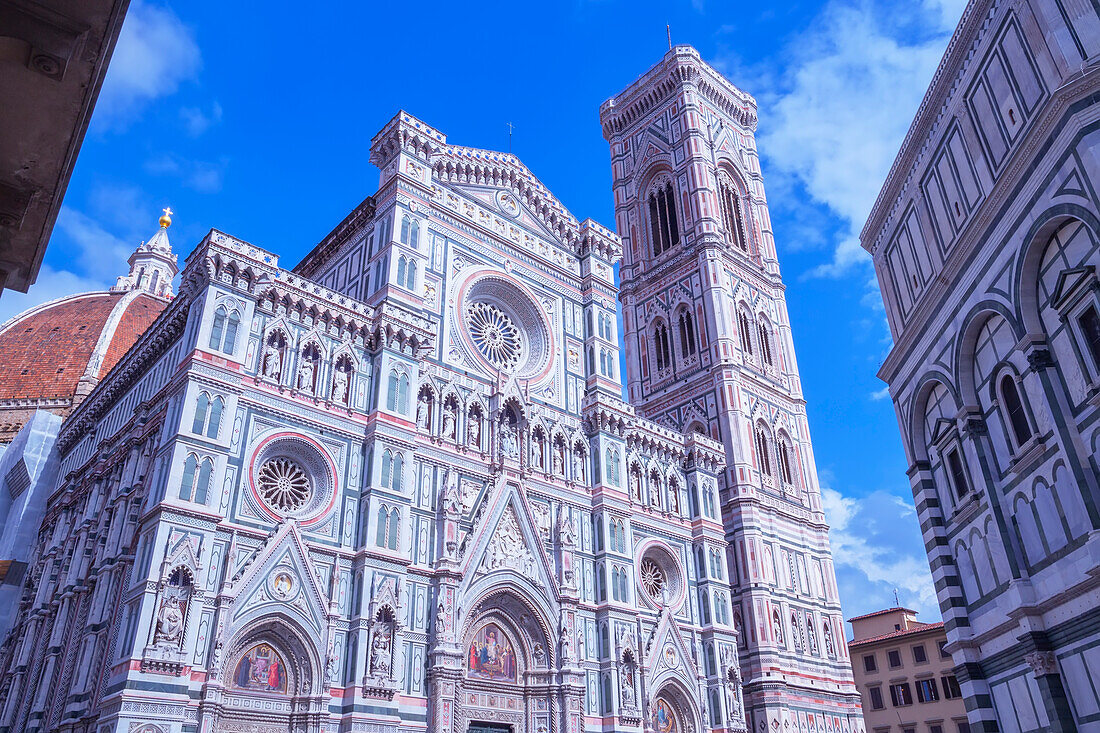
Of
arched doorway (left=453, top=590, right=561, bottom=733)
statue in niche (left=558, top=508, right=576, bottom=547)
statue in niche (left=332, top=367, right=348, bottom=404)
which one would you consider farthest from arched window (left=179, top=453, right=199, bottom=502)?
statue in niche (left=558, top=508, right=576, bottom=547)

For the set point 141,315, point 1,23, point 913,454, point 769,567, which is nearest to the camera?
point 1,23

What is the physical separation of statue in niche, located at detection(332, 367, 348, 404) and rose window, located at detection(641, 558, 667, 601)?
13410 millimetres

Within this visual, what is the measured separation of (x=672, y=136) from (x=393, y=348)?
29287 mm

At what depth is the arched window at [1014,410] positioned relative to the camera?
15.2 meters

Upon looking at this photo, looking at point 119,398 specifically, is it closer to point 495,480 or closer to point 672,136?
point 495,480

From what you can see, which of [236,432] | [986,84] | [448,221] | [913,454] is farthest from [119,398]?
[986,84]

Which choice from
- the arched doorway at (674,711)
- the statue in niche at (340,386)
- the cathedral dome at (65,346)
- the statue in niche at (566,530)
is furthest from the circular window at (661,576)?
the cathedral dome at (65,346)

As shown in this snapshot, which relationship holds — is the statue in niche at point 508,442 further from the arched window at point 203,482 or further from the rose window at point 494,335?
the arched window at point 203,482

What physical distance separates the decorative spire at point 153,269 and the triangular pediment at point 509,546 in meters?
54.0

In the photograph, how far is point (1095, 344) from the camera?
13.0 meters

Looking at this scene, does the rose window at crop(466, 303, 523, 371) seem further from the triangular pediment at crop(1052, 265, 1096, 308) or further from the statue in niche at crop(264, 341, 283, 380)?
the triangular pediment at crop(1052, 265, 1096, 308)

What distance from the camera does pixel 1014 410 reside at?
15.6 metres

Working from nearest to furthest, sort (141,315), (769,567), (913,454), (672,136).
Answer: (913,454) < (769,567) < (672,136) < (141,315)

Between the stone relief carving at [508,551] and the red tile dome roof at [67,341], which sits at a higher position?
the red tile dome roof at [67,341]
